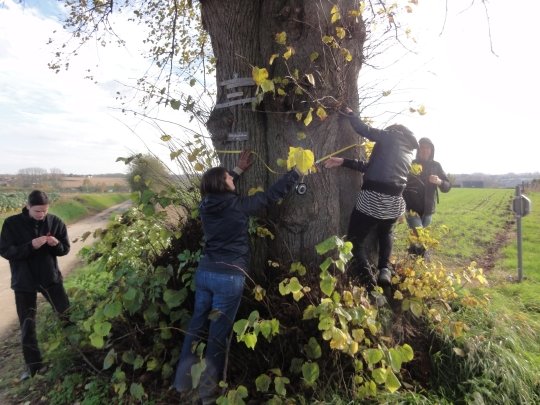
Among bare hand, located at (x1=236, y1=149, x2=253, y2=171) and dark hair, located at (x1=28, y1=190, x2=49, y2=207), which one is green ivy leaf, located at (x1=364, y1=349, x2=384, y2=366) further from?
dark hair, located at (x1=28, y1=190, x2=49, y2=207)

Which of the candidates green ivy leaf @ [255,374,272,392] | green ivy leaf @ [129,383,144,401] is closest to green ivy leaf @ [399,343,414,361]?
green ivy leaf @ [255,374,272,392]

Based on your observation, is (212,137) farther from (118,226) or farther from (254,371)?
(254,371)

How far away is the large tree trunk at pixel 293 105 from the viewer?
3.80m

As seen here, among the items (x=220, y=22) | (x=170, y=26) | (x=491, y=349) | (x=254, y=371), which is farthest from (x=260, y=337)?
(x=170, y=26)

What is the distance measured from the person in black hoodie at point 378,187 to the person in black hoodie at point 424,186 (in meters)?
1.84

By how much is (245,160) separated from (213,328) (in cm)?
158

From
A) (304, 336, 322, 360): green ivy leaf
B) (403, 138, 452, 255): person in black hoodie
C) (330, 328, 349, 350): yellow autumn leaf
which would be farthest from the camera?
(403, 138, 452, 255): person in black hoodie

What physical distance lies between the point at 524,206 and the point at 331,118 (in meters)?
4.96

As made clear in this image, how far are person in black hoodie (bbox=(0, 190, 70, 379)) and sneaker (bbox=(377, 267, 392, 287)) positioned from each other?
3342mm

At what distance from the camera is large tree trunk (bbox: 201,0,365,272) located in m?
3.80

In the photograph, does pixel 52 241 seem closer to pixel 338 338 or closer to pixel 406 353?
pixel 338 338

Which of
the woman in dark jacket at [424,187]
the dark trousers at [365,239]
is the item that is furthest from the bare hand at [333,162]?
the woman in dark jacket at [424,187]

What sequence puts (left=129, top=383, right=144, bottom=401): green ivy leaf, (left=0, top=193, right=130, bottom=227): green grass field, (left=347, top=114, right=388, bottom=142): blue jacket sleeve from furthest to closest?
(left=0, top=193, right=130, bottom=227): green grass field → (left=347, top=114, right=388, bottom=142): blue jacket sleeve → (left=129, top=383, right=144, bottom=401): green ivy leaf

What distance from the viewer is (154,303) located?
3.71 meters
